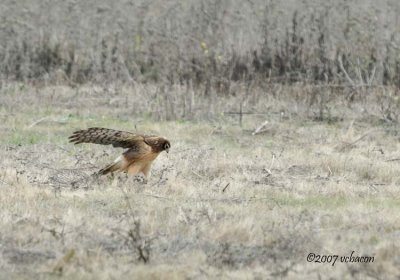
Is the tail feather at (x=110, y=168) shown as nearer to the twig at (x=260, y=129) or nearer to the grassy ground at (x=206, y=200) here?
the grassy ground at (x=206, y=200)

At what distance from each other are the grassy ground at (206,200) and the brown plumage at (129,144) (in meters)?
0.17

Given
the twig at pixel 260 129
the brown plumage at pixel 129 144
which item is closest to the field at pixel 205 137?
the twig at pixel 260 129

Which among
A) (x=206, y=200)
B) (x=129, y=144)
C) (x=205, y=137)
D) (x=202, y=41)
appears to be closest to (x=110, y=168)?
(x=129, y=144)

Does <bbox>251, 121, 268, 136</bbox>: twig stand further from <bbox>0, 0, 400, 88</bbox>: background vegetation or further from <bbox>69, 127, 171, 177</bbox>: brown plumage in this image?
<bbox>69, 127, 171, 177</bbox>: brown plumage

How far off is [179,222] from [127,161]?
197cm

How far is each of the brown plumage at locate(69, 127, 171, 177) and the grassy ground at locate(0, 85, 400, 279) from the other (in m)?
0.17

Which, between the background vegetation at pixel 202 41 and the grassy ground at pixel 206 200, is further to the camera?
the background vegetation at pixel 202 41

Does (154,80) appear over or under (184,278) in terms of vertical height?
under

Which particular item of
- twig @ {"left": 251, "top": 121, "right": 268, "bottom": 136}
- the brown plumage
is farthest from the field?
the brown plumage

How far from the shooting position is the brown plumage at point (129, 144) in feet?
31.6

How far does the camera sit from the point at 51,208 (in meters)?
8.37

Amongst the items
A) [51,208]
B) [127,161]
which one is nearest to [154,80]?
[127,161]

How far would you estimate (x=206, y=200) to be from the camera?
912cm

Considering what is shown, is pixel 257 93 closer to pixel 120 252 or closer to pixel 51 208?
pixel 51 208
